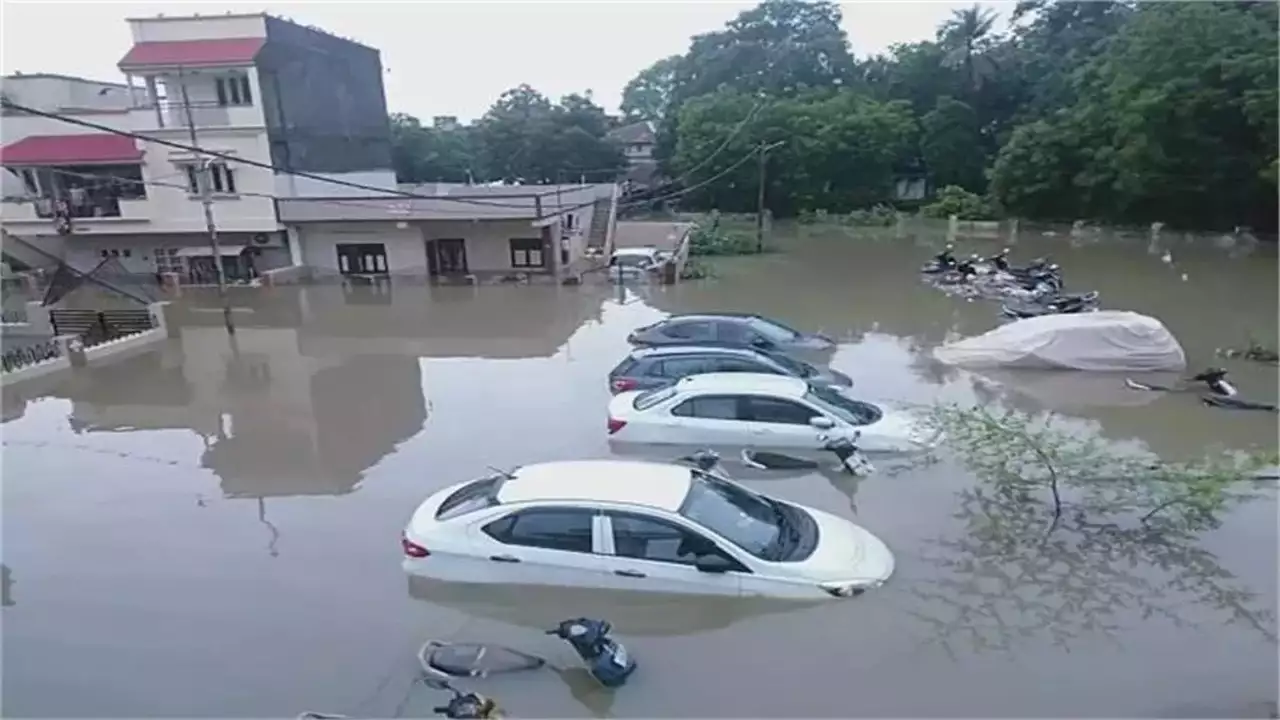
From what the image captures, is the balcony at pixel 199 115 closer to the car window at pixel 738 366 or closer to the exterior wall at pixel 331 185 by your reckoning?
the exterior wall at pixel 331 185

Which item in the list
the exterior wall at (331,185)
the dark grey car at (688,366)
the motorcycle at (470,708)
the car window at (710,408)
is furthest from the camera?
the exterior wall at (331,185)

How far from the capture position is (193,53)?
2453 centimetres

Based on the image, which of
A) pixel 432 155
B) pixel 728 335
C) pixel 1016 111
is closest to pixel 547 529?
pixel 728 335

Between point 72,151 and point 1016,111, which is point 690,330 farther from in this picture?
point 1016,111

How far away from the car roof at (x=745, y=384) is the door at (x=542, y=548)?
3834 mm

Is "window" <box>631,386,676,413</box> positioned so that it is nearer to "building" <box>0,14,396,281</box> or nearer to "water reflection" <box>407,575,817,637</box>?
"water reflection" <box>407,575,817,637</box>

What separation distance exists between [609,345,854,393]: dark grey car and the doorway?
646 inches

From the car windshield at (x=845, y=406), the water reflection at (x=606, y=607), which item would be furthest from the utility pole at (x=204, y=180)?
the water reflection at (x=606, y=607)

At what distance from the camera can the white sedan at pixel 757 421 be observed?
32.9ft

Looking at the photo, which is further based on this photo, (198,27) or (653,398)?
(198,27)

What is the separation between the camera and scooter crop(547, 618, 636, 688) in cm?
586

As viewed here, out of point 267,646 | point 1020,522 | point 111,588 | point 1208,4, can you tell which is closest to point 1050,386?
point 1020,522

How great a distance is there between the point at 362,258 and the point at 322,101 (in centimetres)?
618

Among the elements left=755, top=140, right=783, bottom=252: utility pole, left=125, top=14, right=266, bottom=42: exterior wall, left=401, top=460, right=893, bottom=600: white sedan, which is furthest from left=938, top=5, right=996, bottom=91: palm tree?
left=401, top=460, right=893, bottom=600: white sedan
